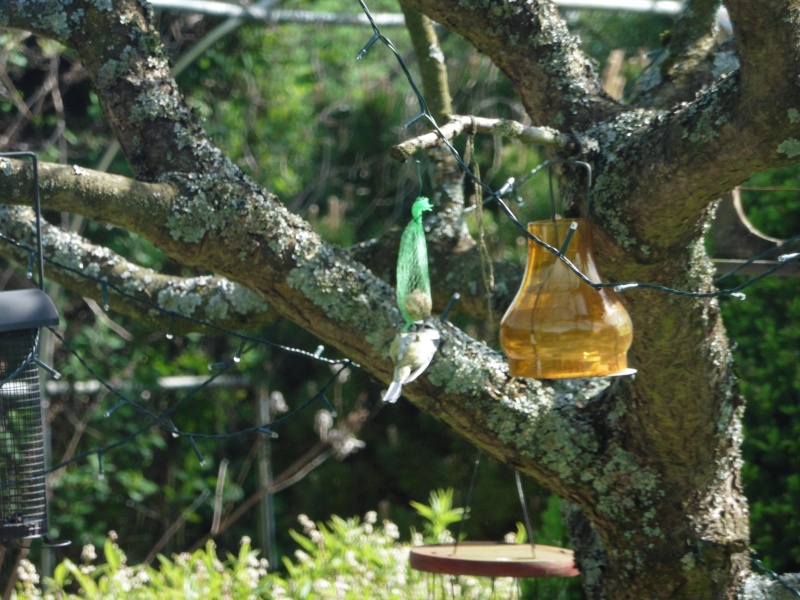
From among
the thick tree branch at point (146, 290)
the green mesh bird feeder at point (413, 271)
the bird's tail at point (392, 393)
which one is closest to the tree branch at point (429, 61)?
the thick tree branch at point (146, 290)

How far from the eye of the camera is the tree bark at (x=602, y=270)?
1724 millimetres

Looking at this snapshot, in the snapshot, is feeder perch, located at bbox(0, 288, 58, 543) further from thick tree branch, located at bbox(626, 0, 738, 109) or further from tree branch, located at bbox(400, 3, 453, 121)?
thick tree branch, located at bbox(626, 0, 738, 109)

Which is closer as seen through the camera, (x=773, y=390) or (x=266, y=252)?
(x=266, y=252)

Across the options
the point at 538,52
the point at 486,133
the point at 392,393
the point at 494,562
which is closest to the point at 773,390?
the point at 494,562

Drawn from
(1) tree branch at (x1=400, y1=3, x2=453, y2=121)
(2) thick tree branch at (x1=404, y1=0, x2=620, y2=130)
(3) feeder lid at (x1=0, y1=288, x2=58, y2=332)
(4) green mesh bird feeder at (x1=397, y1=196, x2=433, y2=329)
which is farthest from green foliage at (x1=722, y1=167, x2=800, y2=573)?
(3) feeder lid at (x1=0, y1=288, x2=58, y2=332)

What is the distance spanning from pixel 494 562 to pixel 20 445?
1098mm

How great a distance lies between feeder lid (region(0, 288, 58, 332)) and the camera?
1.73 meters

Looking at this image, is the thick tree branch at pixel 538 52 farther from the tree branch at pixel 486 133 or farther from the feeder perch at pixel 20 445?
the feeder perch at pixel 20 445

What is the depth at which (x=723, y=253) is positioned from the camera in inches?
107

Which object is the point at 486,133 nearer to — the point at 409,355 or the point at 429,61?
the point at 409,355

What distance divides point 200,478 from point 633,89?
326 cm

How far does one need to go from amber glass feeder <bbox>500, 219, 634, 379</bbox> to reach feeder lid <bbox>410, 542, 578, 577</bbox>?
0.68 meters

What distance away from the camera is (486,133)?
1458 mm

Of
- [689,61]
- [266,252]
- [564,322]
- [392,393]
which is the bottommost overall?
[392,393]
